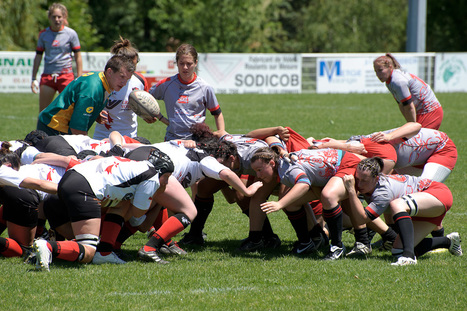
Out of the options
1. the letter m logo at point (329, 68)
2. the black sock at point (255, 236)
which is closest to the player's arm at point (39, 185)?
the black sock at point (255, 236)

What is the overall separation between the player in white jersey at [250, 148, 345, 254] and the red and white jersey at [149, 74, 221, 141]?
133 cm

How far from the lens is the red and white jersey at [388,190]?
16.5 feet

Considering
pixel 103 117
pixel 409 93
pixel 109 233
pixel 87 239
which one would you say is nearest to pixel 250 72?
pixel 409 93

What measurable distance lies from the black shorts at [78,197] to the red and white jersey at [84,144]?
1.01 meters

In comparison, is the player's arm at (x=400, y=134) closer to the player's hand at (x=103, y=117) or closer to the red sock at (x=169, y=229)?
the red sock at (x=169, y=229)

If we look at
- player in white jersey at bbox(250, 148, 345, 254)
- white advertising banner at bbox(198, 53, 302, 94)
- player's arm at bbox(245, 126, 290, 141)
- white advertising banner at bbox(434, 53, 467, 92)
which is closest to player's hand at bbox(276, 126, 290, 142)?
player's arm at bbox(245, 126, 290, 141)

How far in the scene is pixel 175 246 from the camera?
5332 mm

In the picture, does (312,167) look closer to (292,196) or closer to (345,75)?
(292,196)

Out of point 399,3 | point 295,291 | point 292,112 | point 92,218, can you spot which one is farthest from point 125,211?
point 399,3

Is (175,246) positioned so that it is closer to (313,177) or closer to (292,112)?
(313,177)

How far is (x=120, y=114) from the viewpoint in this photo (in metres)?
6.80

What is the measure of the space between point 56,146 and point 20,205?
0.77 m

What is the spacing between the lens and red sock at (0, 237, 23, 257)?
192 inches

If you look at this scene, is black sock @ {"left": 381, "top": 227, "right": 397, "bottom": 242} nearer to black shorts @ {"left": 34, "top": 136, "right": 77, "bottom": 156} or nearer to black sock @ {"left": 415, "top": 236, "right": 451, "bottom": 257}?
black sock @ {"left": 415, "top": 236, "right": 451, "bottom": 257}
